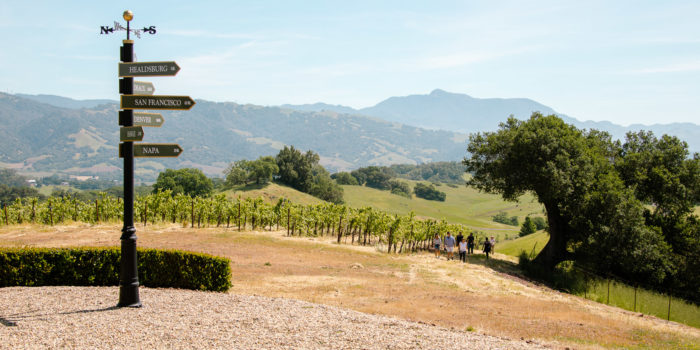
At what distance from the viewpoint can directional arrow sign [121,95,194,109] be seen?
36.9 feet

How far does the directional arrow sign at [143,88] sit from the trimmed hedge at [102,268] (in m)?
5.07

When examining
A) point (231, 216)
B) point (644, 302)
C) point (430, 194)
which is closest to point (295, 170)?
point (430, 194)

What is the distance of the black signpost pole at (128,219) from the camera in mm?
11055

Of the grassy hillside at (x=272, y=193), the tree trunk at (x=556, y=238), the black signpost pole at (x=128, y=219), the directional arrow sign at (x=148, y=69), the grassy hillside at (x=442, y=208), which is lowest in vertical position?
the grassy hillside at (x=442, y=208)

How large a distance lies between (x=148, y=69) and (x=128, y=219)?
12.2ft

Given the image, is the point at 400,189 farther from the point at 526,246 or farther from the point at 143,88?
the point at 143,88

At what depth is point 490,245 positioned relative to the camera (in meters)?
35.0

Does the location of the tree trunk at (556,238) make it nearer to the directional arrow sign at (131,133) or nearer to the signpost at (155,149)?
the signpost at (155,149)

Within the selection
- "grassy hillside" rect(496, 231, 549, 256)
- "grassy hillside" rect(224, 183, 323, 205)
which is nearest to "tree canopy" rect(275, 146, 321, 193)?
"grassy hillside" rect(224, 183, 323, 205)

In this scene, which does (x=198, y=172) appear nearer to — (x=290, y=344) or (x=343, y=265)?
(x=343, y=265)

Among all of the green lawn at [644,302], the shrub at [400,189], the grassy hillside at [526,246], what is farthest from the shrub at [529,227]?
the shrub at [400,189]

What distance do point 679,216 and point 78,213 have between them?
48.1 m

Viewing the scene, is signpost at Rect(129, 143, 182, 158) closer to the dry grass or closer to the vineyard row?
the dry grass

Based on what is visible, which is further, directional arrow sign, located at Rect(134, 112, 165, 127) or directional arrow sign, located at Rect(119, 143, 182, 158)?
directional arrow sign, located at Rect(134, 112, 165, 127)
